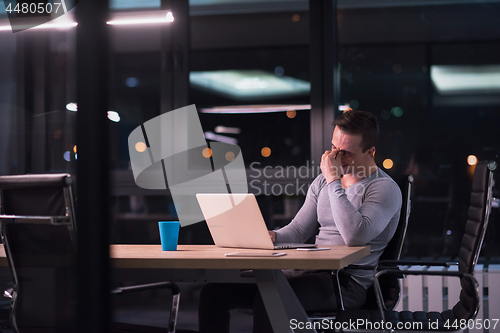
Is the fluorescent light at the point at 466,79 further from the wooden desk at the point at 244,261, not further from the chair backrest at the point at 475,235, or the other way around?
the wooden desk at the point at 244,261

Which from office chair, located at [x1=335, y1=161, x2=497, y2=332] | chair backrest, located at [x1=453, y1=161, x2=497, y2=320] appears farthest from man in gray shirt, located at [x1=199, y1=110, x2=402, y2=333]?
chair backrest, located at [x1=453, y1=161, x2=497, y2=320]

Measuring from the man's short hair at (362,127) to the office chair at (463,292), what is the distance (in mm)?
502

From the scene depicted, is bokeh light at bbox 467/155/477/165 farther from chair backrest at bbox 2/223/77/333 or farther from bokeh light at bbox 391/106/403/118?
chair backrest at bbox 2/223/77/333

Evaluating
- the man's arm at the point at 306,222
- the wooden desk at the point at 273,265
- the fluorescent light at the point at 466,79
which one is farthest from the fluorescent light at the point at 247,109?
the wooden desk at the point at 273,265

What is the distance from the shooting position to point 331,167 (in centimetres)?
215

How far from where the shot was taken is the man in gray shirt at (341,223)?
195 centimetres

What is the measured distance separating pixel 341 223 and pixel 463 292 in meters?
0.52

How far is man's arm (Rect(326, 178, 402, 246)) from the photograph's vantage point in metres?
1.93

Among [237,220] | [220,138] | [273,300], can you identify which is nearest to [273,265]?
[273,300]

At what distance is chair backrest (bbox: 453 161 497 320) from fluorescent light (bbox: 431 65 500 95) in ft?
6.73

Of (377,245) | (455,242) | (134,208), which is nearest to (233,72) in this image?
A: (134,208)

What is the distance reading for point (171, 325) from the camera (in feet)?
5.97

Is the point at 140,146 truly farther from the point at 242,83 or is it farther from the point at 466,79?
the point at 466,79

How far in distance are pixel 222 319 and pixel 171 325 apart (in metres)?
0.39
